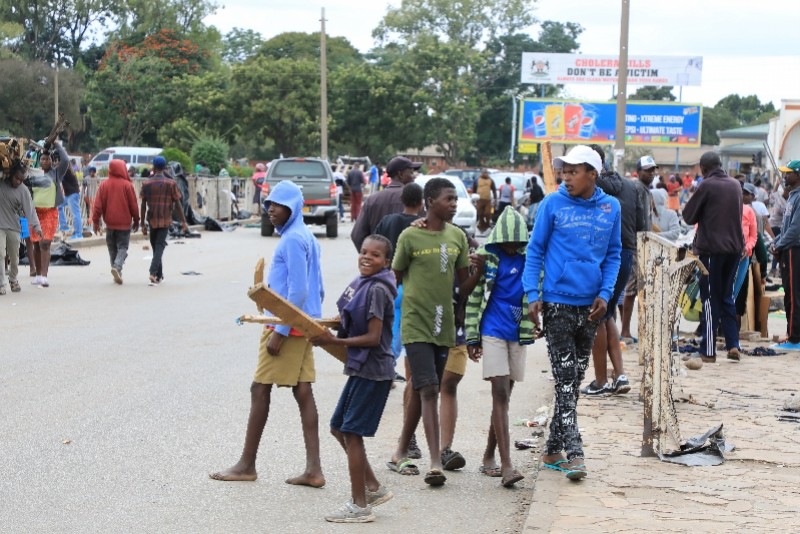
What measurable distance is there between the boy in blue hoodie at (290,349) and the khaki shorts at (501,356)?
0.99 metres

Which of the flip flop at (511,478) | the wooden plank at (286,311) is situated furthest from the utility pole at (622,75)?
the wooden plank at (286,311)

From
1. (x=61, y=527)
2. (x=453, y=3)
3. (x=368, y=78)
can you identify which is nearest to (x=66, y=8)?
(x=368, y=78)

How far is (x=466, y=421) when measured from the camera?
9164 millimetres

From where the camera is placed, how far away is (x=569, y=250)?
6809 mm

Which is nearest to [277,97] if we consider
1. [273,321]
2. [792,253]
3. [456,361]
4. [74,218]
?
[74,218]

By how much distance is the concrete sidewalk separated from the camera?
237 inches

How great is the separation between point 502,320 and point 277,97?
5457 cm

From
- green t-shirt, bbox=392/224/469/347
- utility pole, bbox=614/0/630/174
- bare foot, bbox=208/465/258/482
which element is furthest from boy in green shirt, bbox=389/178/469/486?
utility pole, bbox=614/0/630/174

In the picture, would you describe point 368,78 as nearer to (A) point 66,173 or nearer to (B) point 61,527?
(A) point 66,173

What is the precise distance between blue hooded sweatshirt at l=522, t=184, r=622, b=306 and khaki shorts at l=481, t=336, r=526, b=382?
13.6 inches

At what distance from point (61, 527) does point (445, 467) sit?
234 cm

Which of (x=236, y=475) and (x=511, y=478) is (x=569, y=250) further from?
(x=236, y=475)

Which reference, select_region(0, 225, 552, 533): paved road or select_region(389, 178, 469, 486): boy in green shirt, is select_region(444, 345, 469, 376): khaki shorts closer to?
select_region(389, 178, 469, 486): boy in green shirt

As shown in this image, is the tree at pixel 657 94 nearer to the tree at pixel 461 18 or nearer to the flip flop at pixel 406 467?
the tree at pixel 461 18
